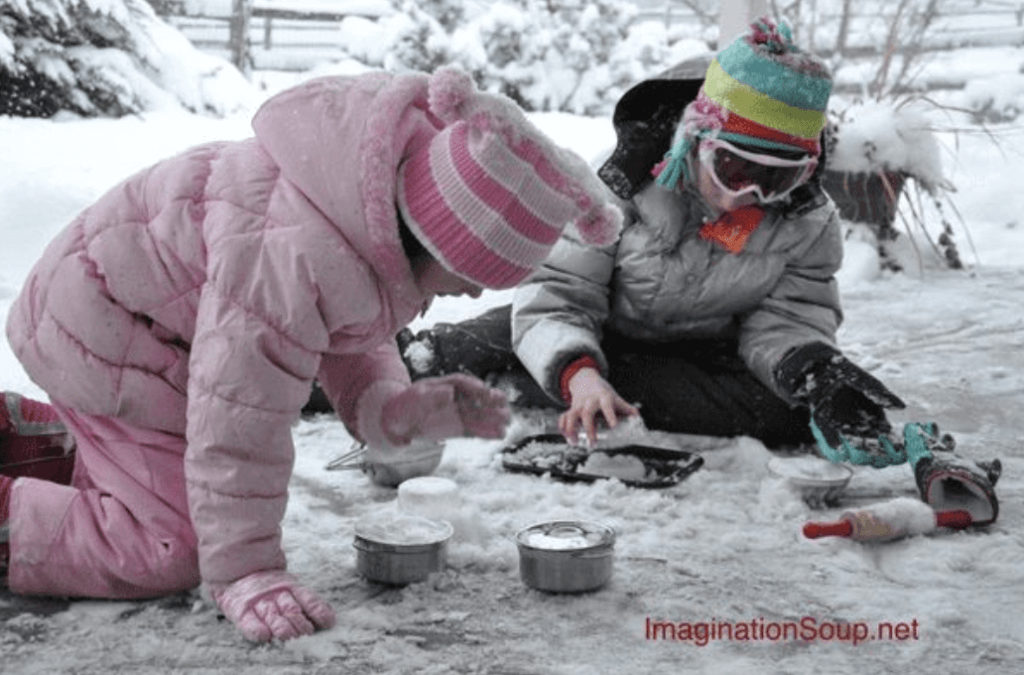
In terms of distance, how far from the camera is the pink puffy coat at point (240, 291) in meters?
1.78

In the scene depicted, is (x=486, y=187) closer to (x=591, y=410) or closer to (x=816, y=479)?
(x=591, y=410)

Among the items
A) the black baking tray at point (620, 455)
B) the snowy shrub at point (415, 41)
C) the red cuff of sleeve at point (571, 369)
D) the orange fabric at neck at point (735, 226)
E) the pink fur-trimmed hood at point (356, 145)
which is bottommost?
the black baking tray at point (620, 455)

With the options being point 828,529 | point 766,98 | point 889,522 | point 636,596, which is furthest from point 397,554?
point 766,98

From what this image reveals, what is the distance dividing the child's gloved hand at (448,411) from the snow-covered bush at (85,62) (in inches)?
171

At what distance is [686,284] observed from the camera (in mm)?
3076

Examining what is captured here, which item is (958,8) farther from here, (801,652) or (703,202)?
(801,652)

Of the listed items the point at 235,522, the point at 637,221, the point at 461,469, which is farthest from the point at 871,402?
the point at 235,522

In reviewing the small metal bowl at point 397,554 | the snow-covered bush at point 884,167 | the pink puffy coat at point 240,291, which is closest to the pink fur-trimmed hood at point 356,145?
the pink puffy coat at point 240,291

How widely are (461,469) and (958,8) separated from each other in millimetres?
13118

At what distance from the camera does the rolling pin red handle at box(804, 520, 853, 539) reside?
2291 millimetres

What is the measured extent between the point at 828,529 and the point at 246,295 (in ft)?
4.10

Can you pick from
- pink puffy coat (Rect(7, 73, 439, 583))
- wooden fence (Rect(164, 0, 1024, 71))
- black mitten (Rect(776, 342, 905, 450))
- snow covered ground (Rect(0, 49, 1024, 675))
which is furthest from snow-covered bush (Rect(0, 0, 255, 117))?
black mitten (Rect(776, 342, 905, 450))

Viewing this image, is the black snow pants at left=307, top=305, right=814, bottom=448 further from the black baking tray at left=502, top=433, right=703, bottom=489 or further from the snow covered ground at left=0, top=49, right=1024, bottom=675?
the black baking tray at left=502, top=433, right=703, bottom=489

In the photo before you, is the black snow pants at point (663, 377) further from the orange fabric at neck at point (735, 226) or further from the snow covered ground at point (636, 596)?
the orange fabric at neck at point (735, 226)
